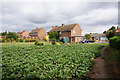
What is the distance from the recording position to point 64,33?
30391mm

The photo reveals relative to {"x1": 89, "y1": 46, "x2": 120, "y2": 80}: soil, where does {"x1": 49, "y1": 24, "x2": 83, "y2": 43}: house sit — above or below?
above

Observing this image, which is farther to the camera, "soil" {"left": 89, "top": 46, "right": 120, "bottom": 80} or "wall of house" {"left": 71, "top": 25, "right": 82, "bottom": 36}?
"wall of house" {"left": 71, "top": 25, "right": 82, "bottom": 36}

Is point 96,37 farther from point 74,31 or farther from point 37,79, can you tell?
point 37,79

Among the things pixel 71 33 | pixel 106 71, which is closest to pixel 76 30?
pixel 71 33

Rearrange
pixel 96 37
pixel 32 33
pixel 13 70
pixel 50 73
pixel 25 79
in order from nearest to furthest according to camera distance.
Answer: pixel 25 79, pixel 50 73, pixel 13 70, pixel 32 33, pixel 96 37

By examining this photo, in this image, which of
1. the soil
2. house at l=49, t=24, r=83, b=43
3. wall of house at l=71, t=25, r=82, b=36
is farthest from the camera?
wall of house at l=71, t=25, r=82, b=36

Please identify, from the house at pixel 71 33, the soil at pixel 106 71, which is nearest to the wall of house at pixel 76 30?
the house at pixel 71 33

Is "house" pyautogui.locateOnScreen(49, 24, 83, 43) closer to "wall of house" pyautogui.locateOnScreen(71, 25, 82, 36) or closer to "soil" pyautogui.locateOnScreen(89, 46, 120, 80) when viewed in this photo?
"wall of house" pyautogui.locateOnScreen(71, 25, 82, 36)

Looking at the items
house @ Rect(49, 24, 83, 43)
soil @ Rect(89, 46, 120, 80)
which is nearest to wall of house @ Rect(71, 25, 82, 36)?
house @ Rect(49, 24, 83, 43)

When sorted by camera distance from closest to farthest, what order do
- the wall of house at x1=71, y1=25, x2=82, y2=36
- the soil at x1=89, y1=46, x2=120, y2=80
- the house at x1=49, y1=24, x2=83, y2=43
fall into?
1. the soil at x1=89, y1=46, x2=120, y2=80
2. the house at x1=49, y1=24, x2=83, y2=43
3. the wall of house at x1=71, y1=25, x2=82, y2=36

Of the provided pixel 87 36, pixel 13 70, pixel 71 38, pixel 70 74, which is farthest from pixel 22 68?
pixel 87 36

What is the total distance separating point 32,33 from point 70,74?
4232 centimetres

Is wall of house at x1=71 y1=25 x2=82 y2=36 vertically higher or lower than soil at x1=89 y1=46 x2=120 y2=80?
higher

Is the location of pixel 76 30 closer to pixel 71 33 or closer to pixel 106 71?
pixel 71 33
